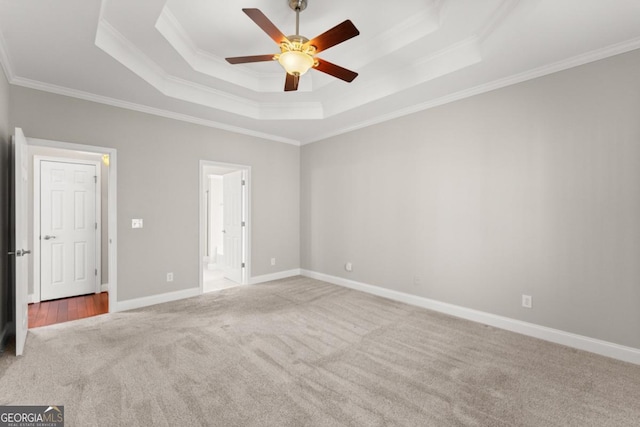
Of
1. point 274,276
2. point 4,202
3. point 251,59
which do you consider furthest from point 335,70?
point 274,276

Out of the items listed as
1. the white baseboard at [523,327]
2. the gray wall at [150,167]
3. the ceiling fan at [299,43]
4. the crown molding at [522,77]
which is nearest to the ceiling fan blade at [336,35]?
the ceiling fan at [299,43]

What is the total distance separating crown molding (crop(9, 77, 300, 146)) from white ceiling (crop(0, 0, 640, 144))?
0.01m

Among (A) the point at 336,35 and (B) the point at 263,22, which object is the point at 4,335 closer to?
(B) the point at 263,22

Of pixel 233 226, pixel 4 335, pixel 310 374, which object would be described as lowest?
pixel 310 374

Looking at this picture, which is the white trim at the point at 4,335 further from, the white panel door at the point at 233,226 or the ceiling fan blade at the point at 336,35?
the ceiling fan blade at the point at 336,35

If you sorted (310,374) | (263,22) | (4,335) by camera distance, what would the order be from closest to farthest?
(263,22), (310,374), (4,335)

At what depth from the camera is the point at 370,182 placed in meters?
4.71

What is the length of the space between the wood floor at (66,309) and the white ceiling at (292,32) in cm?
278

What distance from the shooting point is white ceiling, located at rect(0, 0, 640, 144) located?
7.57 ft

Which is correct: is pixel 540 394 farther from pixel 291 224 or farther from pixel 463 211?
pixel 291 224

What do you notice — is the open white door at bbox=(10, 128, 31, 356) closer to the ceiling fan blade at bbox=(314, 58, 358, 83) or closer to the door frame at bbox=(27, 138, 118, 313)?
the door frame at bbox=(27, 138, 118, 313)

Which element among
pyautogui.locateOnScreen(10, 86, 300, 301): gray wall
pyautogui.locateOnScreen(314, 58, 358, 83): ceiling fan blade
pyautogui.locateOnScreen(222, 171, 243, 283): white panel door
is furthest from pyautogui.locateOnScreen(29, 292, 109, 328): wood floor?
pyautogui.locateOnScreen(314, 58, 358, 83): ceiling fan blade

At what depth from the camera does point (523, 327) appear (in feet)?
10.3

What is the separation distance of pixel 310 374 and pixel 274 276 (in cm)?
327
